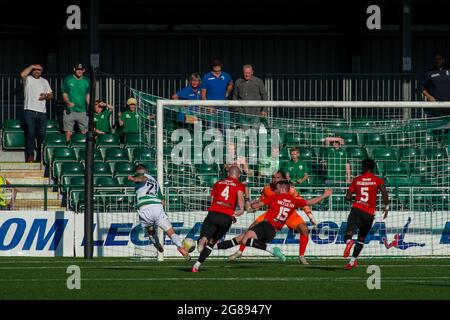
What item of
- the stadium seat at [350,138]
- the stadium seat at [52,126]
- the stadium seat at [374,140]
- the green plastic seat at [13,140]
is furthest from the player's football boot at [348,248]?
the green plastic seat at [13,140]

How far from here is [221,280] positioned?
17.3 meters

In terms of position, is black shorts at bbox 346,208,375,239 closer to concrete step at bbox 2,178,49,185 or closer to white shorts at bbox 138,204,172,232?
white shorts at bbox 138,204,172,232

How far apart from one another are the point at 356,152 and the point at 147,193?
6.18 m

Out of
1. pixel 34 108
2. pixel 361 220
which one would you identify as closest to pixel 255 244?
pixel 361 220

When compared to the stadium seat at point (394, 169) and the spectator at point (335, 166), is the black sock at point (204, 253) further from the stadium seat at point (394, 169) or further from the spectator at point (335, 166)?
the stadium seat at point (394, 169)

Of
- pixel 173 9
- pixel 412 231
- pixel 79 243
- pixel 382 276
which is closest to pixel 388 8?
pixel 173 9

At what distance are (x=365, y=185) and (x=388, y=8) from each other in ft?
42.1

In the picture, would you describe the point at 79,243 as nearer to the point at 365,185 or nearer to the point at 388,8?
the point at 365,185

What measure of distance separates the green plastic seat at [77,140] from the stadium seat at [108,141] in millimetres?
351

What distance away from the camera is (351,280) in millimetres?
17312

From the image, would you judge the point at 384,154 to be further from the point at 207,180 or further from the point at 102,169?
the point at 102,169

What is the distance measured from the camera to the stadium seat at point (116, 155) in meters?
27.2

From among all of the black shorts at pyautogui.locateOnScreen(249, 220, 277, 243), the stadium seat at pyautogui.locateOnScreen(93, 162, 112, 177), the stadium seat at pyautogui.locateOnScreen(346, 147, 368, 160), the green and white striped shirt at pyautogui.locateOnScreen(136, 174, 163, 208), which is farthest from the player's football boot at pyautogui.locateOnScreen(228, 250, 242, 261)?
the stadium seat at pyautogui.locateOnScreen(93, 162, 112, 177)
